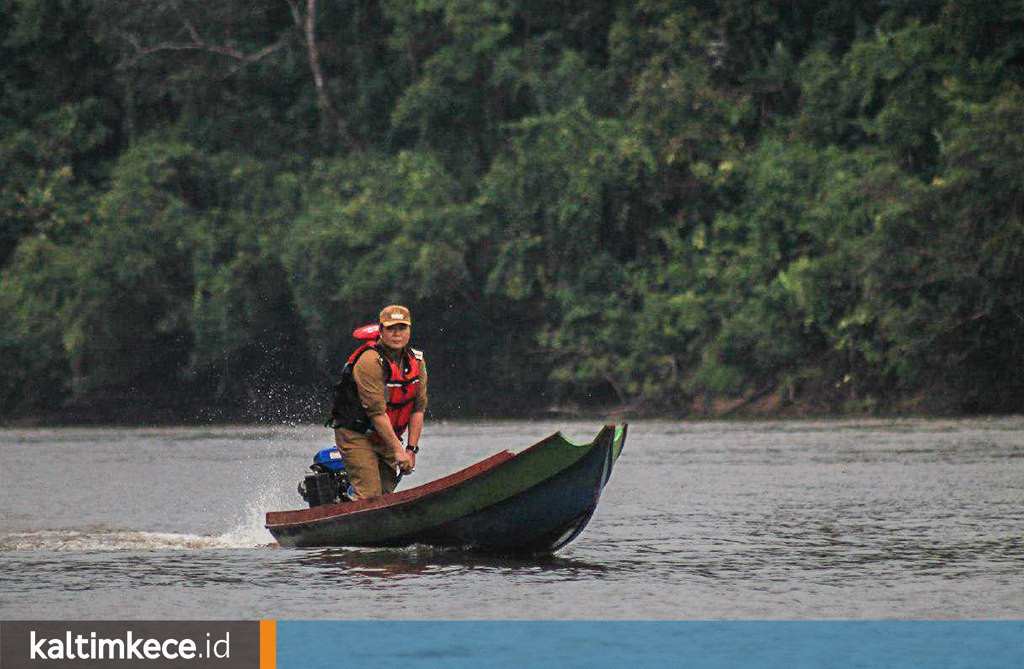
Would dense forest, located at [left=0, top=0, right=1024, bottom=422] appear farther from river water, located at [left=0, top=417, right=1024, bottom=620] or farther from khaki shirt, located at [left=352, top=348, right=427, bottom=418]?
khaki shirt, located at [left=352, top=348, right=427, bottom=418]

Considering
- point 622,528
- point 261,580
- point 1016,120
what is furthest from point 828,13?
point 261,580

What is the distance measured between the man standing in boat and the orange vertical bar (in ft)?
11.0

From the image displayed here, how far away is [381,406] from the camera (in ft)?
47.9

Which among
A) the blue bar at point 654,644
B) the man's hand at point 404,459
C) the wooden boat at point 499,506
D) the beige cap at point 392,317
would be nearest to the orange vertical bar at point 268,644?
the blue bar at point 654,644

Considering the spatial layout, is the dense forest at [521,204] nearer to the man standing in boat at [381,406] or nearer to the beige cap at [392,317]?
the man standing in boat at [381,406]

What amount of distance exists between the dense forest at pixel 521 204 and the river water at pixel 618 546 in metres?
9.15

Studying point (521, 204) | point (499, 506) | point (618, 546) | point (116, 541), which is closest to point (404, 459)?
point (499, 506)

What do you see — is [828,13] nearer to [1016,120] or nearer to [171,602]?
[1016,120]

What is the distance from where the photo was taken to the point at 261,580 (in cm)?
1370

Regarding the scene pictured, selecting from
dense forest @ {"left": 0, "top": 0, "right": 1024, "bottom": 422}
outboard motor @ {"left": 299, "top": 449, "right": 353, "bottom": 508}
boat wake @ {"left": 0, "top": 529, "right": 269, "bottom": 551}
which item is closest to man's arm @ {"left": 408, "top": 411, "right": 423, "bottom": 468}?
outboard motor @ {"left": 299, "top": 449, "right": 353, "bottom": 508}

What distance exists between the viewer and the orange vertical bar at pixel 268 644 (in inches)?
383

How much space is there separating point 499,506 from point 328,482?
1.76 m

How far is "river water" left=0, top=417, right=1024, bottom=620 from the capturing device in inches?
485

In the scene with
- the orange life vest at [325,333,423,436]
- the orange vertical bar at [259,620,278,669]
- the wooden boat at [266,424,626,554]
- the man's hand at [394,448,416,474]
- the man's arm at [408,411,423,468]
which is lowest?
the orange vertical bar at [259,620,278,669]
